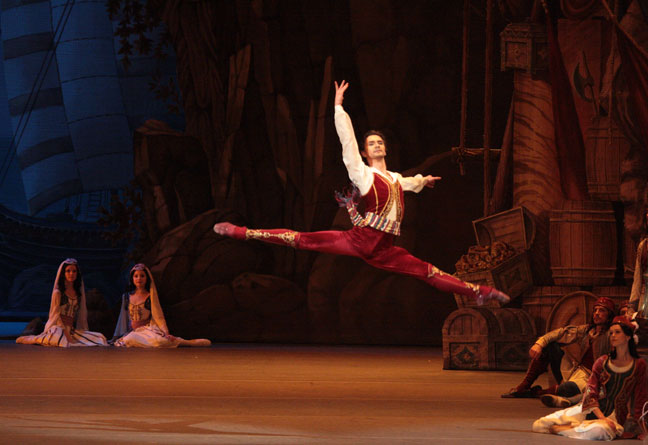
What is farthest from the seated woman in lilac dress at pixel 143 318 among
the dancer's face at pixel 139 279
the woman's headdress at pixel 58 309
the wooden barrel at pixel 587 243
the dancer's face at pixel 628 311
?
the dancer's face at pixel 628 311

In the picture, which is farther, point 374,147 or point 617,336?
point 374,147

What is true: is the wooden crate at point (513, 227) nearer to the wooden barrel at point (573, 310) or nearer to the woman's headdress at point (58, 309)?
the wooden barrel at point (573, 310)

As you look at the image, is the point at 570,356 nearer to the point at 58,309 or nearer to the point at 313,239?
the point at 313,239

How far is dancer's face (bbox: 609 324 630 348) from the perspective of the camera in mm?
5559

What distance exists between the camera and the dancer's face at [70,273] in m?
12.9

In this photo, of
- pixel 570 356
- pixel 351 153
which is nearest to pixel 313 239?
pixel 351 153

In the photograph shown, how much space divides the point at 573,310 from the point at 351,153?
3.80 m

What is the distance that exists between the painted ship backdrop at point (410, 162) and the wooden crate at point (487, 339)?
2 cm

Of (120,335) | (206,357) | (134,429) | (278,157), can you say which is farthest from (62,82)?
(134,429)

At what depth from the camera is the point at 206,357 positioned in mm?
10844

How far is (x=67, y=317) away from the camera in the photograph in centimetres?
1284

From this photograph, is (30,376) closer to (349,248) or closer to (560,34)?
(349,248)

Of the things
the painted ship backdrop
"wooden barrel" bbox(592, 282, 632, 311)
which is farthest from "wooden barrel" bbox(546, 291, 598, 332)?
"wooden barrel" bbox(592, 282, 632, 311)

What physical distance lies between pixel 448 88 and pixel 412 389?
690 cm
